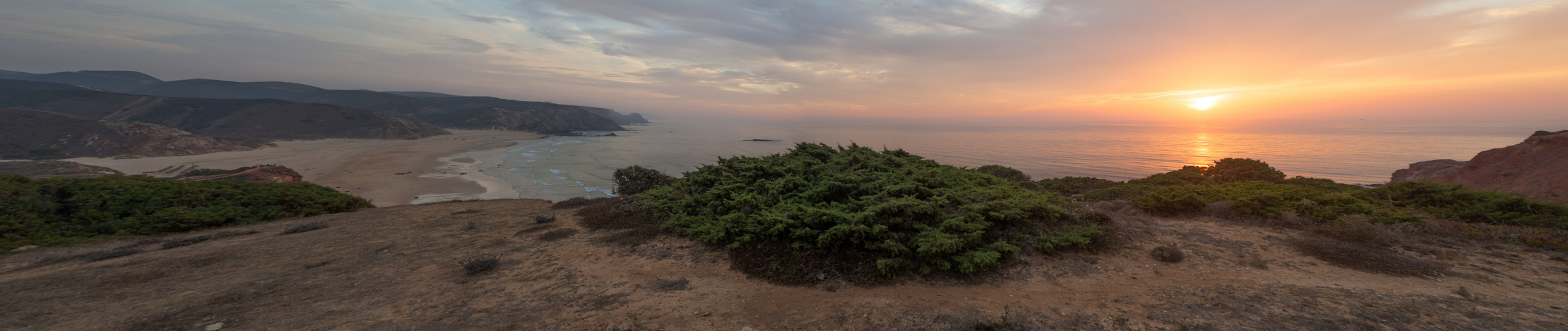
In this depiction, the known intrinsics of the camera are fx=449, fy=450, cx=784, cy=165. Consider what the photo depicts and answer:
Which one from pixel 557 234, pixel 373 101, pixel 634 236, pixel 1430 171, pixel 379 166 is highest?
pixel 373 101

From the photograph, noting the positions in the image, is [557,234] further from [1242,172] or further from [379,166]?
[379,166]

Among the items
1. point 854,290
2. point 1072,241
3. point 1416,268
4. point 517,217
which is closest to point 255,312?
point 517,217

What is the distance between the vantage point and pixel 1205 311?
15.2 ft

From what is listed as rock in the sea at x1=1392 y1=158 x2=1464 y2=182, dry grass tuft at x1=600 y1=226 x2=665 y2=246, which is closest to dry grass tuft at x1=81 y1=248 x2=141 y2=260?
dry grass tuft at x1=600 y1=226 x2=665 y2=246

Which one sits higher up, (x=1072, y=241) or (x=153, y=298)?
(x=1072, y=241)

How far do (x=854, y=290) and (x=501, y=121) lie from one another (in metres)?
131

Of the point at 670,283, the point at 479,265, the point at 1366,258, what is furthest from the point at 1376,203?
the point at 479,265

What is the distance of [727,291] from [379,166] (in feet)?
143

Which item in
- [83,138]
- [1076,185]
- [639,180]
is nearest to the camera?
[639,180]

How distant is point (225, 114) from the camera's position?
75062mm

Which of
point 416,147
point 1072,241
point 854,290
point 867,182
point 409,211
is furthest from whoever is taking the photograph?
point 416,147

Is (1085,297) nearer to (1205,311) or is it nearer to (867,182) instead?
(1205,311)

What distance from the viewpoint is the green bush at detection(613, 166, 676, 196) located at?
1584cm

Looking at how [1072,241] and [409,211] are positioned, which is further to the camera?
[409,211]
